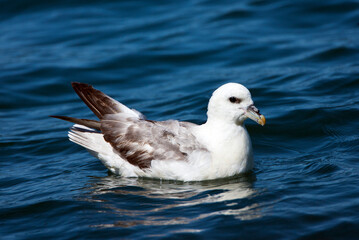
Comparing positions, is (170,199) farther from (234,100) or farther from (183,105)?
(183,105)

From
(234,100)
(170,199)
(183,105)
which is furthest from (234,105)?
(183,105)

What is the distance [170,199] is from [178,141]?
843 mm

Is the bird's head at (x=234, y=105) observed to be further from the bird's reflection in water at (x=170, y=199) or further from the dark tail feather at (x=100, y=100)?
the dark tail feather at (x=100, y=100)

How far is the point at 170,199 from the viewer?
6234mm

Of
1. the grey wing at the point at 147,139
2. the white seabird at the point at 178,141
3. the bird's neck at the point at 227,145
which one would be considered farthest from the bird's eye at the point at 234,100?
the grey wing at the point at 147,139

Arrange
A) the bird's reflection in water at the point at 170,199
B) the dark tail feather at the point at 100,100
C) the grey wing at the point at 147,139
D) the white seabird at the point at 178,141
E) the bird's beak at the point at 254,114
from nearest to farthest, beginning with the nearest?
the bird's reflection in water at the point at 170,199 → the bird's beak at the point at 254,114 → the white seabird at the point at 178,141 → the grey wing at the point at 147,139 → the dark tail feather at the point at 100,100

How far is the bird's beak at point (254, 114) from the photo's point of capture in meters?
6.45

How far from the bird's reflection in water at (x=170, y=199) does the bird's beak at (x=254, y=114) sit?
2.51 feet

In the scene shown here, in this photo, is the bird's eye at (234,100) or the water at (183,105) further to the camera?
the bird's eye at (234,100)

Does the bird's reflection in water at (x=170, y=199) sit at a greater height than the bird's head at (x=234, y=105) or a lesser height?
lesser

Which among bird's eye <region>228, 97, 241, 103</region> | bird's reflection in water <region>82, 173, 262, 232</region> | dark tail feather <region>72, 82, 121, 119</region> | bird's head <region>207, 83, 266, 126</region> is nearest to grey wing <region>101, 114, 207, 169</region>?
dark tail feather <region>72, 82, 121, 119</region>

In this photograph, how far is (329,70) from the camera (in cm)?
1091

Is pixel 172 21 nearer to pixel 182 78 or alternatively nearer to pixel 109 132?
pixel 182 78

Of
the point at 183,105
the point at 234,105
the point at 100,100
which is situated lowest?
the point at 183,105
